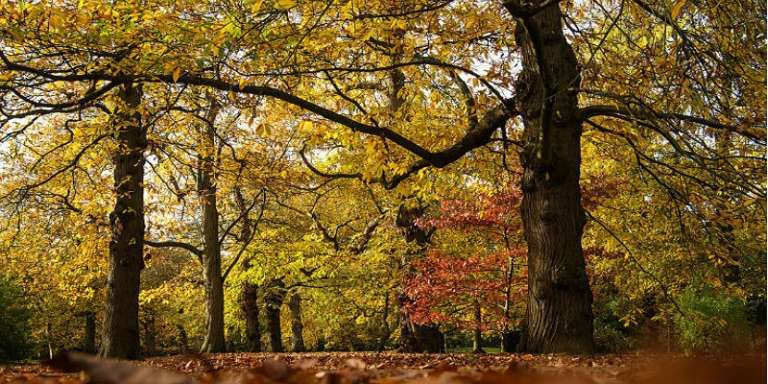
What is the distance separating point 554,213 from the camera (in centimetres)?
625

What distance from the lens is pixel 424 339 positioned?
1344cm

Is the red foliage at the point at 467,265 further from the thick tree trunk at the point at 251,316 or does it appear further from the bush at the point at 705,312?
the thick tree trunk at the point at 251,316

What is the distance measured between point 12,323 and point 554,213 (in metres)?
20.9

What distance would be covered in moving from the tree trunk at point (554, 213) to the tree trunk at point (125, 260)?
21.0 ft

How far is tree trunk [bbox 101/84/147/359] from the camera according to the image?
9.73m

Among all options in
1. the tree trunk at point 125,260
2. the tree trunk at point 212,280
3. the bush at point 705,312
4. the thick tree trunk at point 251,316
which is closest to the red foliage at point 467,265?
the bush at point 705,312

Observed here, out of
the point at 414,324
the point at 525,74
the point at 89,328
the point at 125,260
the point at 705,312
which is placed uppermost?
the point at 525,74

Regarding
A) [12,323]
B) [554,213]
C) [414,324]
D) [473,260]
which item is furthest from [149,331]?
[554,213]

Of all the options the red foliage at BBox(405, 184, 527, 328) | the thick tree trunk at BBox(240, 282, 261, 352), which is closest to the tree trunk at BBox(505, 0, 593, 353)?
the red foliage at BBox(405, 184, 527, 328)

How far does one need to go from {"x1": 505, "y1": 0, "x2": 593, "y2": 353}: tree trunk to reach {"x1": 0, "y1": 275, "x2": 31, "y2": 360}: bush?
65.2 feet

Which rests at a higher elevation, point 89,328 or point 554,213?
point 554,213

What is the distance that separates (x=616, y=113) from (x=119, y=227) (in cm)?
774

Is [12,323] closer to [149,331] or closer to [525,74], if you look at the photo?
[149,331]

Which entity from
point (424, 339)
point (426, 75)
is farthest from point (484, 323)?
point (426, 75)
